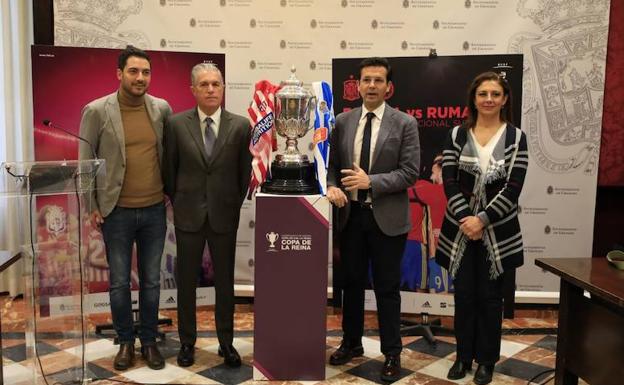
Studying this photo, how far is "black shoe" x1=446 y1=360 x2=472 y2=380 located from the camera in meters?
3.13

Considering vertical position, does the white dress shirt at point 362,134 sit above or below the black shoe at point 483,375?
above

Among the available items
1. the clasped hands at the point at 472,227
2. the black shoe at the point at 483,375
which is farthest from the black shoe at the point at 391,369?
the clasped hands at the point at 472,227

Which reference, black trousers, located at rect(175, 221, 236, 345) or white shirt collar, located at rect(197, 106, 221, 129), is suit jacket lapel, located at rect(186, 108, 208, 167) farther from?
black trousers, located at rect(175, 221, 236, 345)

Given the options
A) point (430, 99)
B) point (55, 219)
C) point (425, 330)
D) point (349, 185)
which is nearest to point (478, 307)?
point (425, 330)

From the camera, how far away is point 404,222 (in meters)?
3.05

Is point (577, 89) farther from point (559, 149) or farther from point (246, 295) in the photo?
point (246, 295)

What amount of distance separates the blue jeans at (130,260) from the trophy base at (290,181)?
0.65 metres

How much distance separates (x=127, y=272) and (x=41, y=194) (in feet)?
3.02

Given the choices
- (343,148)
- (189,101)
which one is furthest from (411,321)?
(189,101)

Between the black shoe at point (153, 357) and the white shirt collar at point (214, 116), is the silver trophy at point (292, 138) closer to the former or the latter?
the white shirt collar at point (214, 116)

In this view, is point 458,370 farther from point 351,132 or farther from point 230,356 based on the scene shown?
point 351,132

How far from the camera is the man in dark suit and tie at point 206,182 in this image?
3.13 meters

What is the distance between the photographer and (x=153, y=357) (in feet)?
10.6

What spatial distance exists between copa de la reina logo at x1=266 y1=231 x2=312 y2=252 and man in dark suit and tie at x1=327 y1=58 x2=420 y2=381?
0.23m
